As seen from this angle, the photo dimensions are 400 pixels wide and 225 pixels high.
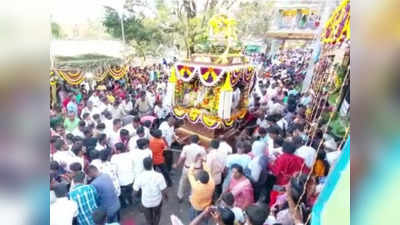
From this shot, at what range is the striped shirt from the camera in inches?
59.8

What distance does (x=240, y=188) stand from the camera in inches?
60.4

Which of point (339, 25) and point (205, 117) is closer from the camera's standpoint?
point (339, 25)

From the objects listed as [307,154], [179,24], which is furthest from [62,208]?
[307,154]

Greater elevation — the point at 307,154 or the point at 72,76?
the point at 72,76

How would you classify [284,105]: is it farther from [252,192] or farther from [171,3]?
[171,3]

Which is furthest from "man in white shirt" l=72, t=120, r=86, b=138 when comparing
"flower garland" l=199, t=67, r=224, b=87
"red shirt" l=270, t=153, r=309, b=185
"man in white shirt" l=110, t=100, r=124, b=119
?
"red shirt" l=270, t=153, r=309, b=185

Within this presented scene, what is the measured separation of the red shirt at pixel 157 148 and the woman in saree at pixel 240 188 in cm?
29

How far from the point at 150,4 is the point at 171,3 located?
82mm

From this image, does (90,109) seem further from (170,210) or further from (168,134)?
(170,210)

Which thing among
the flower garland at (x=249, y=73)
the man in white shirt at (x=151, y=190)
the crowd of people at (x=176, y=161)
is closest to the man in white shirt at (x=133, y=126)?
the crowd of people at (x=176, y=161)

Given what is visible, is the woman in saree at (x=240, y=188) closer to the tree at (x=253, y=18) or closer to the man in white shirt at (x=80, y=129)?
the tree at (x=253, y=18)

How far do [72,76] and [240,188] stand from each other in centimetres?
81
